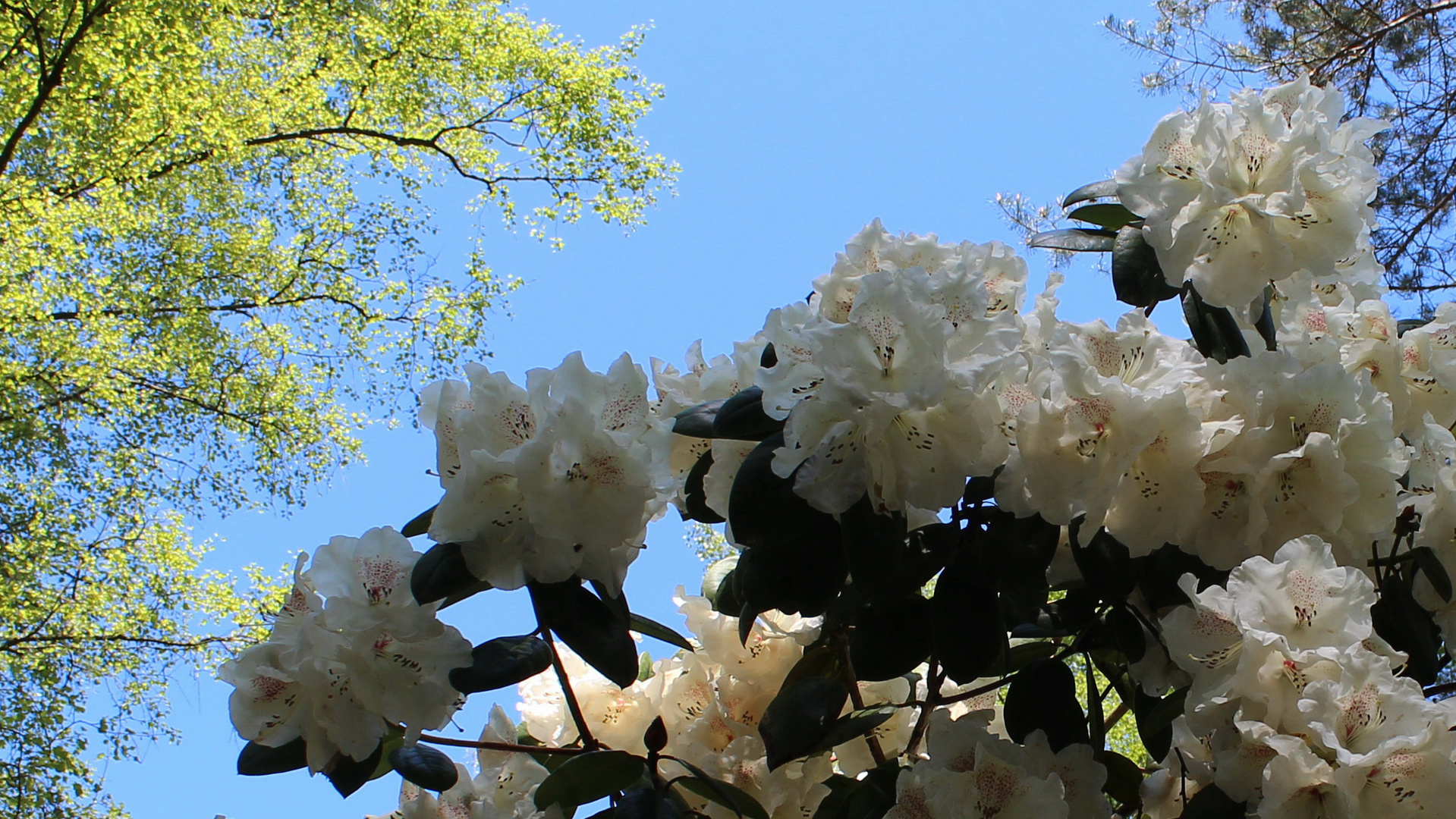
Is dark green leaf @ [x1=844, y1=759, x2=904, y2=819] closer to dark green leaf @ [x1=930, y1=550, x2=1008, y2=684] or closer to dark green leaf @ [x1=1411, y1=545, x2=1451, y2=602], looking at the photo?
dark green leaf @ [x1=930, y1=550, x2=1008, y2=684]

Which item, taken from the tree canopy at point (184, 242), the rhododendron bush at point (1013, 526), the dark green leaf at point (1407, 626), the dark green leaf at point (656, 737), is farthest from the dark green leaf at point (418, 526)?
the tree canopy at point (184, 242)

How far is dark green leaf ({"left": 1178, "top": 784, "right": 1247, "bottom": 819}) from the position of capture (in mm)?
708

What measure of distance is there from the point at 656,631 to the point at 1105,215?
0.53 metres

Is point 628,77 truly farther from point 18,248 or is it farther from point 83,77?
point 18,248

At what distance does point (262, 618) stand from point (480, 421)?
583cm

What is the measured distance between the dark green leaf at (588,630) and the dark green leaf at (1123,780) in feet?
1.37

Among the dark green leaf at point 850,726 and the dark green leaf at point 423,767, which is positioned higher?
the dark green leaf at point 423,767

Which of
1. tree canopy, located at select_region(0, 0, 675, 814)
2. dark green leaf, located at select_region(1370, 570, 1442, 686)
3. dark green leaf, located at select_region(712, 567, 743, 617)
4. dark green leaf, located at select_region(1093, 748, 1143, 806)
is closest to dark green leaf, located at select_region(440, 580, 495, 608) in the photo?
dark green leaf, located at select_region(712, 567, 743, 617)

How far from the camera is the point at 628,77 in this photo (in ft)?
24.6

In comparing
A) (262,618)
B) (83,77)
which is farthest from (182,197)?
(262,618)

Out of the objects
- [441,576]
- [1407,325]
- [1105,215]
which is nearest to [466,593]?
[441,576]

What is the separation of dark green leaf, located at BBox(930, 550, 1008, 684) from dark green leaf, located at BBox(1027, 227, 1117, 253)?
0.31 meters

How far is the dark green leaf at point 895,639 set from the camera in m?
0.86

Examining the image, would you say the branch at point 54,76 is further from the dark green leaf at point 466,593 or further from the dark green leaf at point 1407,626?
the dark green leaf at point 1407,626
